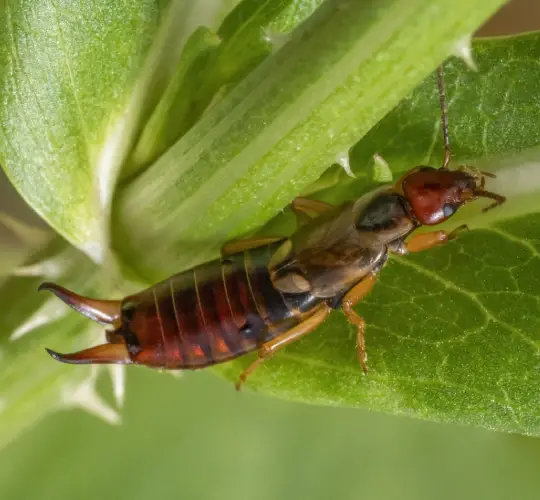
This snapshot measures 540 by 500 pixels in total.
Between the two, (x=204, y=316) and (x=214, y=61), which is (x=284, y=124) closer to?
(x=214, y=61)

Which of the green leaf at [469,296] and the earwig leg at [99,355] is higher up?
the earwig leg at [99,355]

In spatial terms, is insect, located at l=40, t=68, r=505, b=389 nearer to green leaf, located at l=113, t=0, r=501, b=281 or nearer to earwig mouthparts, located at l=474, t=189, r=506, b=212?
earwig mouthparts, located at l=474, t=189, r=506, b=212

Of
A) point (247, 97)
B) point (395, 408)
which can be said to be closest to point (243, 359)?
point (395, 408)

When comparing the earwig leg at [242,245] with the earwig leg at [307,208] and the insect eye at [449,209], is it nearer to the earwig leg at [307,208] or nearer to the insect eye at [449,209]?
the earwig leg at [307,208]

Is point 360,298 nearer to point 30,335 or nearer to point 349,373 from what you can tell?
point 349,373

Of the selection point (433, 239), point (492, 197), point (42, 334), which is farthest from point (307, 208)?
point (42, 334)

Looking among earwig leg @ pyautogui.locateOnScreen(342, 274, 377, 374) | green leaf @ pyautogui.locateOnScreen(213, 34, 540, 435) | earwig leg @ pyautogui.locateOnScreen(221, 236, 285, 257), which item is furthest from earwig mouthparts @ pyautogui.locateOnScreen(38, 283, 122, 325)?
earwig leg @ pyautogui.locateOnScreen(342, 274, 377, 374)

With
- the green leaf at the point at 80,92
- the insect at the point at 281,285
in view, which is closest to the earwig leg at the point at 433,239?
the insect at the point at 281,285
